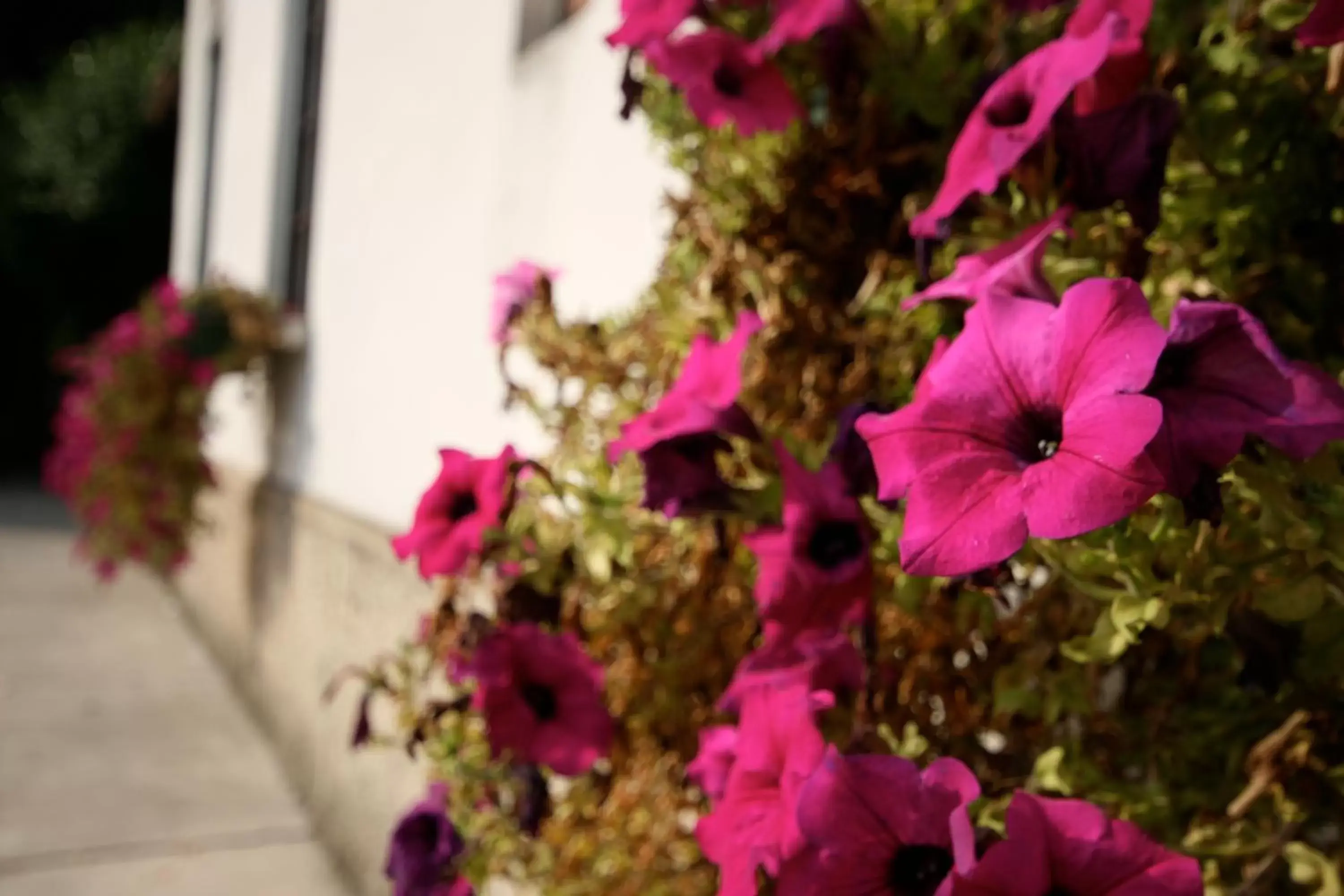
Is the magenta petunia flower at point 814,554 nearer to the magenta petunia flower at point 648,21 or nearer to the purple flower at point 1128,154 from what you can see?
the purple flower at point 1128,154

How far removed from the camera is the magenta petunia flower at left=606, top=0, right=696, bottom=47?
0.97 metres

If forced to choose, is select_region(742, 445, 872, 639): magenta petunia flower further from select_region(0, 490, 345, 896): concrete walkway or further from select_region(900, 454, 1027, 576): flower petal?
select_region(0, 490, 345, 896): concrete walkway

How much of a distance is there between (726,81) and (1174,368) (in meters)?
0.57

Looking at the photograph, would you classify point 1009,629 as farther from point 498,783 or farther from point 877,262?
point 498,783

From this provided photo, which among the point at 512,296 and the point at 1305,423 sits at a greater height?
the point at 1305,423

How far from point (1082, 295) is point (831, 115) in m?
0.63

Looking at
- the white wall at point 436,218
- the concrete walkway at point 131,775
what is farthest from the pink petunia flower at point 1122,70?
the concrete walkway at point 131,775

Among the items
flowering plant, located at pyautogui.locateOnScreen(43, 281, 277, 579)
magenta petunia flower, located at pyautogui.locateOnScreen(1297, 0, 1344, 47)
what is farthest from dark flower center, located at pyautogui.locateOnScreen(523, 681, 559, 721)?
flowering plant, located at pyautogui.locateOnScreen(43, 281, 277, 579)

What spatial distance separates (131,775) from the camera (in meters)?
2.97

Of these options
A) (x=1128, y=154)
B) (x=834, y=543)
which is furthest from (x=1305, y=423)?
(x=834, y=543)

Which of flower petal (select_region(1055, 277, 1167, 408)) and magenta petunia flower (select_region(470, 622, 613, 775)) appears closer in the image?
flower petal (select_region(1055, 277, 1167, 408))

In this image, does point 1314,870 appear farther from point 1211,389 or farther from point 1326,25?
point 1326,25

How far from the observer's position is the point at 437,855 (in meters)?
1.19

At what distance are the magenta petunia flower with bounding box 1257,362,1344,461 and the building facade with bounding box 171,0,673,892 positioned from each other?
0.92 meters
